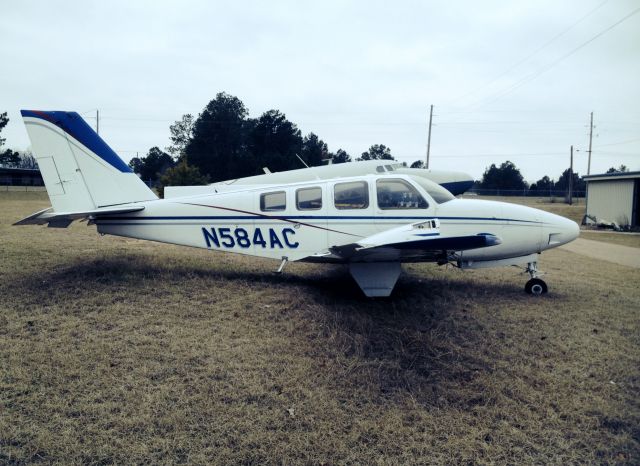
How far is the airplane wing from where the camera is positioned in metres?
4.88

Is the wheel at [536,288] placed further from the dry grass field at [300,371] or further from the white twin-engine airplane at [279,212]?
the dry grass field at [300,371]

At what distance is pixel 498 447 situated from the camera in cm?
348

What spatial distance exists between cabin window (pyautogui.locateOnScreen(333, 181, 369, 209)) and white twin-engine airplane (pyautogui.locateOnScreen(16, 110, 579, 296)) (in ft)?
0.06

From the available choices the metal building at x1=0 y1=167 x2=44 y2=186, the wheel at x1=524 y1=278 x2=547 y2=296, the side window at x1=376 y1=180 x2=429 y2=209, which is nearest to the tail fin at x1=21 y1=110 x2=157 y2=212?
the side window at x1=376 y1=180 x2=429 y2=209

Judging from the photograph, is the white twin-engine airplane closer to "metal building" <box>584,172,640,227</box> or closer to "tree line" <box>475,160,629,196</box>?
"metal building" <box>584,172,640,227</box>

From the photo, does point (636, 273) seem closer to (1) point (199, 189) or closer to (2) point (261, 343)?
(2) point (261, 343)

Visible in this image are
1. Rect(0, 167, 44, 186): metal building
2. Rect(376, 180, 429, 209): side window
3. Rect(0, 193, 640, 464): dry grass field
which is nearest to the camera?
Rect(0, 193, 640, 464): dry grass field

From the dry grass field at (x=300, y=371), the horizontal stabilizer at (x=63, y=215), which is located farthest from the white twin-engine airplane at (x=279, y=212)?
the dry grass field at (x=300, y=371)

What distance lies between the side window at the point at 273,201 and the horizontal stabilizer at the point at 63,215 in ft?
7.54

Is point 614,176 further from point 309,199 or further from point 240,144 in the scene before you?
point 240,144

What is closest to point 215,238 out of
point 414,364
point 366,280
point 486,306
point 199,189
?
point 199,189

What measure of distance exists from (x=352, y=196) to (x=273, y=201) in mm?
1432

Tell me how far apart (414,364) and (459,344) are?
2.89 ft

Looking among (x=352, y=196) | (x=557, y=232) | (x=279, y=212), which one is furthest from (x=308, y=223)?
(x=557, y=232)
